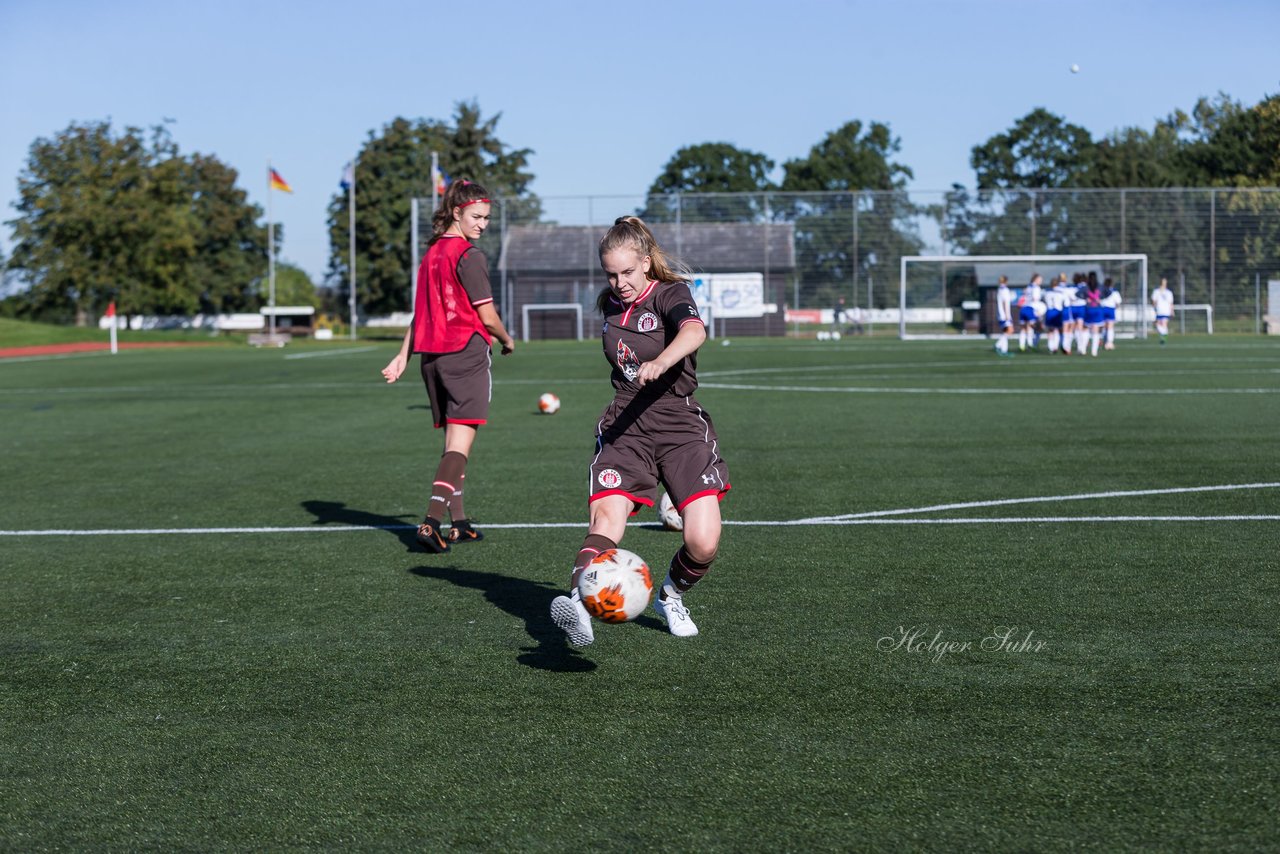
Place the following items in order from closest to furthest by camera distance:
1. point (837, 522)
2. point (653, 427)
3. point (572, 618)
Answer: point (572, 618), point (653, 427), point (837, 522)

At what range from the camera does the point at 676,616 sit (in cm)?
541

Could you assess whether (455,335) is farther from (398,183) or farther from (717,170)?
(717,170)

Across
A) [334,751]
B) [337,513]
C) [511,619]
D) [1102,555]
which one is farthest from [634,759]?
[337,513]

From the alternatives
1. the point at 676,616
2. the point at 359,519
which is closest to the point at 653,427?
the point at 676,616

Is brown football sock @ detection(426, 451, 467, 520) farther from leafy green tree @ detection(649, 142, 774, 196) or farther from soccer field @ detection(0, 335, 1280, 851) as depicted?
leafy green tree @ detection(649, 142, 774, 196)

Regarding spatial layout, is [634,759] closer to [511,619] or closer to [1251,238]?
[511,619]

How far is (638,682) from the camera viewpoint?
15.4ft

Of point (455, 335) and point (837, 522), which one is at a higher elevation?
Answer: point (455, 335)

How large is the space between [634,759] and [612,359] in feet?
6.53

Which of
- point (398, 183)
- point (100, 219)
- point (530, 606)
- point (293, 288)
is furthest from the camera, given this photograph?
point (293, 288)

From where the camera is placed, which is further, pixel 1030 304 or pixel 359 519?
pixel 1030 304

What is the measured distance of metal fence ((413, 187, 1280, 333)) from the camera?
48.8m

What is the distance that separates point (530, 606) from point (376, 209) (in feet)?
251

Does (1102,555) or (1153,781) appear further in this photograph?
(1102,555)
